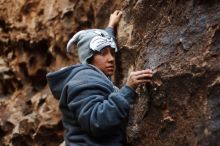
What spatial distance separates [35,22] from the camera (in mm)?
5234

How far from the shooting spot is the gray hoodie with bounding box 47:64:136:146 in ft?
8.99

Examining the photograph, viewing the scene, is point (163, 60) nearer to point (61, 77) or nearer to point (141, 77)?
point (141, 77)

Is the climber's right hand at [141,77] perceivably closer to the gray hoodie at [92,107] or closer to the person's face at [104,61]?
the gray hoodie at [92,107]

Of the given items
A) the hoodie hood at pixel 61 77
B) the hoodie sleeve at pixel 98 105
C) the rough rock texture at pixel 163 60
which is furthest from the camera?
the hoodie hood at pixel 61 77

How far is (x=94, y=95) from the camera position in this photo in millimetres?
2822

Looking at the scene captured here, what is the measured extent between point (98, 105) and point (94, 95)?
8 cm

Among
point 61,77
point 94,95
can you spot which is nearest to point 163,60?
point 94,95

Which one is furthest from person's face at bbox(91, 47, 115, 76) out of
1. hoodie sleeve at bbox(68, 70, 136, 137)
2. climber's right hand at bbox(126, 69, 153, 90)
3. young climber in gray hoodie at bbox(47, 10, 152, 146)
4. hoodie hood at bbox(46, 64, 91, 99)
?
climber's right hand at bbox(126, 69, 153, 90)

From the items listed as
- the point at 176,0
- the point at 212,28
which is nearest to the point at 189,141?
the point at 212,28

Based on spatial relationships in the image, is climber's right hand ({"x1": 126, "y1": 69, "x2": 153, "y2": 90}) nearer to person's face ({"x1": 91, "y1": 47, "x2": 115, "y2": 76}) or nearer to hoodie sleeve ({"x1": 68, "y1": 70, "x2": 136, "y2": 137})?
hoodie sleeve ({"x1": 68, "y1": 70, "x2": 136, "y2": 137})

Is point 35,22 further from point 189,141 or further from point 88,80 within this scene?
point 189,141

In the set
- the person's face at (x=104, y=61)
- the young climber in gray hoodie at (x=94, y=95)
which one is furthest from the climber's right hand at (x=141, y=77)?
the person's face at (x=104, y=61)

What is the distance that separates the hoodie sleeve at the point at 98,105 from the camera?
2.73m

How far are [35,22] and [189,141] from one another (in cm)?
305
